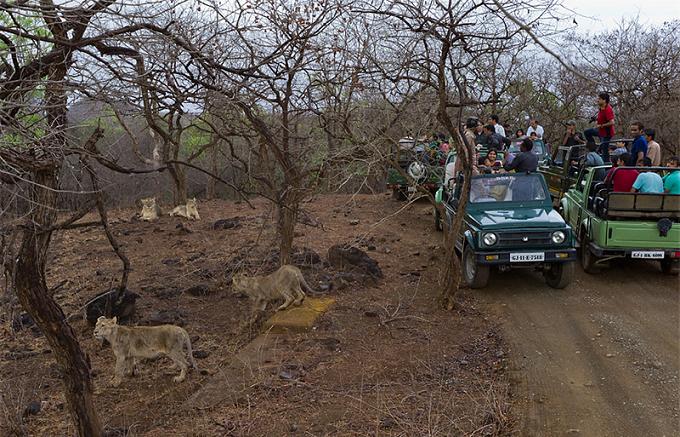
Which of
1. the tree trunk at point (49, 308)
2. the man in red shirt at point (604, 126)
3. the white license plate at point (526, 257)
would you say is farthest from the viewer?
the man in red shirt at point (604, 126)

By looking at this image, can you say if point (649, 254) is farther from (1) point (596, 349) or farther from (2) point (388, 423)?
(2) point (388, 423)

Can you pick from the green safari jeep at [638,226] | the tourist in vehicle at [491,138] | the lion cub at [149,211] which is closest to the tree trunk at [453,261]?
the green safari jeep at [638,226]

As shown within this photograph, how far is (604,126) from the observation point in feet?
42.4

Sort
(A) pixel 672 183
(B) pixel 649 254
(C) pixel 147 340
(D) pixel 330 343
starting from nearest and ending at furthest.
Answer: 1. (C) pixel 147 340
2. (D) pixel 330 343
3. (B) pixel 649 254
4. (A) pixel 672 183

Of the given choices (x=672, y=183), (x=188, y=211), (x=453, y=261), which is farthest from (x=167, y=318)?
(x=188, y=211)

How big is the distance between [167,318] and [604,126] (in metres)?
9.61

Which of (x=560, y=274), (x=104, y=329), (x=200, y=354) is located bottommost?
(x=200, y=354)

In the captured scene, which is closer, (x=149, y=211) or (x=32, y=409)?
(x=32, y=409)

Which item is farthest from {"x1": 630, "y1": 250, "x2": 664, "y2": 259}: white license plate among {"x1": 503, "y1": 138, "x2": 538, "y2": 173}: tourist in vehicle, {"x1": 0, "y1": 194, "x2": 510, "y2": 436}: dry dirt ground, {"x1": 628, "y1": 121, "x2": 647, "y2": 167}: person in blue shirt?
{"x1": 0, "y1": 194, "x2": 510, "y2": 436}: dry dirt ground

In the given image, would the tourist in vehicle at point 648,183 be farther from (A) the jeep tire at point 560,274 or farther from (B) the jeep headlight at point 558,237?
(A) the jeep tire at point 560,274

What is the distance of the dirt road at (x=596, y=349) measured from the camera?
5.72 meters

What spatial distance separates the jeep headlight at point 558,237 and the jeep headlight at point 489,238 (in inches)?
36.1

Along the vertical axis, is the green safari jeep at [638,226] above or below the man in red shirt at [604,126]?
below

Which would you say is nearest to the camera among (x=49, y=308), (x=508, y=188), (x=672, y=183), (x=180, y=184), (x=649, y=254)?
(x=49, y=308)
